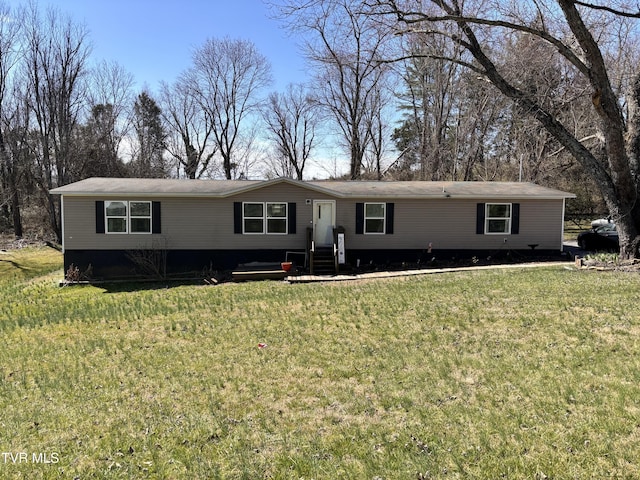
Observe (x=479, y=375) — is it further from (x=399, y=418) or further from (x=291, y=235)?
(x=291, y=235)

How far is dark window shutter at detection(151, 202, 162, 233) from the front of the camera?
45.2ft

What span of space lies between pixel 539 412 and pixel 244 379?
291 centimetres

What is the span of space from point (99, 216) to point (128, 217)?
88 cm

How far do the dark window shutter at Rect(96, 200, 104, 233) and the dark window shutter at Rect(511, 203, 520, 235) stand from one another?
1364 cm

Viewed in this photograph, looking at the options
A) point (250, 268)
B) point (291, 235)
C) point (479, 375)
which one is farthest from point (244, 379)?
point (291, 235)

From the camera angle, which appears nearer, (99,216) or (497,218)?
(99,216)

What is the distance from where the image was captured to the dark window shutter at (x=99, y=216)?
44.7ft

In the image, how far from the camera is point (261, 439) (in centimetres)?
345

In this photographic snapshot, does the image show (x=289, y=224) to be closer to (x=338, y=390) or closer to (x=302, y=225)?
(x=302, y=225)

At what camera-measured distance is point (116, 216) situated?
1376 centimetres

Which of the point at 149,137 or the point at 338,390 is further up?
the point at 149,137

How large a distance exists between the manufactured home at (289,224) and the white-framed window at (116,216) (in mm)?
30

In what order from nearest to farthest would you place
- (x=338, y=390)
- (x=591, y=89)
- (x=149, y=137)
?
(x=338, y=390), (x=591, y=89), (x=149, y=137)

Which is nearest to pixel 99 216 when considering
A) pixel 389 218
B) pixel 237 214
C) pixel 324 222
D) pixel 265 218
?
pixel 237 214
